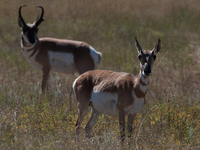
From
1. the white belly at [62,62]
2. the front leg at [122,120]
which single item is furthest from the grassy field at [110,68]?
the white belly at [62,62]

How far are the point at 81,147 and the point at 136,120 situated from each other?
154 centimetres

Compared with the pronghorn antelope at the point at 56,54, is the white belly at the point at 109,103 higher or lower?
lower

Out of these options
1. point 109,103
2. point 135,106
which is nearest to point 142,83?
point 135,106

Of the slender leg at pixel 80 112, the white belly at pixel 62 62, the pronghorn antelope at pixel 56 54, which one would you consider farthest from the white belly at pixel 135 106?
the white belly at pixel 62 62

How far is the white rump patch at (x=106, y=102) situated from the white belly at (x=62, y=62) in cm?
308

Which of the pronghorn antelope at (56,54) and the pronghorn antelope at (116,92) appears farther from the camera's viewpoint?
the pronghorn antelope at (56,54)

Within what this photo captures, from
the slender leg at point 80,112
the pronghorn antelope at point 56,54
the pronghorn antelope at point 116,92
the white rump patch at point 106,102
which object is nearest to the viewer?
the pronghorn antelope at point 116,92

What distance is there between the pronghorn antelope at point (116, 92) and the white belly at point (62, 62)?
2.74 metres

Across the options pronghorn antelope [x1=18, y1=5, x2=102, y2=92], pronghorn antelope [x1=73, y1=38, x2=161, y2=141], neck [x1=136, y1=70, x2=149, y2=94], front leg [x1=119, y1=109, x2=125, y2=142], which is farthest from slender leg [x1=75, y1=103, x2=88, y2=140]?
pronghorn antelope [x1=18, y1=5, x2=102, y2=92]

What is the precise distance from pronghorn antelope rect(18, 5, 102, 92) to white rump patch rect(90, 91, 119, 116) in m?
2.91

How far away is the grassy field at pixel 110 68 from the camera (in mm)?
4668

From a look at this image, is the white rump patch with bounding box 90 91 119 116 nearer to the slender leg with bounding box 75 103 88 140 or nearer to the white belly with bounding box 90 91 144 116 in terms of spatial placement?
the white belly with bounding box 90 91 144 116

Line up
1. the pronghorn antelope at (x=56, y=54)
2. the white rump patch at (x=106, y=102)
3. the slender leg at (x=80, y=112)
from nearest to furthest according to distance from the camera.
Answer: the white rump patch at (x=106, y=102)
the slender leg at (x=80, y=112)
the pronghorn antelope at (x=56, y=54)

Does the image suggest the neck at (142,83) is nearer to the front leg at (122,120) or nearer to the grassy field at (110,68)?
the grassy field at (110,68)
